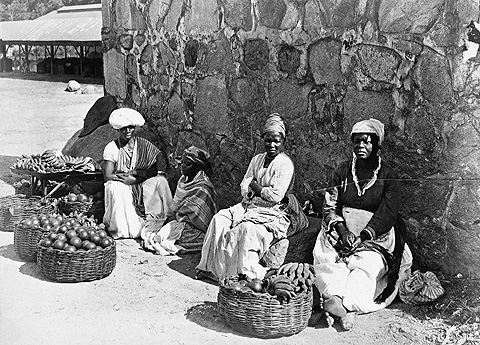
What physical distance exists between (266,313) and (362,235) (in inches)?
40.6

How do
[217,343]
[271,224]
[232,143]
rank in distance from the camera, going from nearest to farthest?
[217,343] < [271,224] < [232,143]

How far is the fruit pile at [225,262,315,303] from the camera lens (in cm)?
428

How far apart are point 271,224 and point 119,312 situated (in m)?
1.36

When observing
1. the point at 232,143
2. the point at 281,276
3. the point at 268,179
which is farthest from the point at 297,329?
the point at 232,143

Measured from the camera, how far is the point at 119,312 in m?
4.70

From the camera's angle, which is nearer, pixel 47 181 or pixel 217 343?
pixel 217 343

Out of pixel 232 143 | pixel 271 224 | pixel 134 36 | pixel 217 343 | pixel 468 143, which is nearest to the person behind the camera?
pixel 217 343

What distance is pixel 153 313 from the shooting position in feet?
15.4

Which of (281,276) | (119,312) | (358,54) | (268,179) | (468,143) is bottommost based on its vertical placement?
(119,312)

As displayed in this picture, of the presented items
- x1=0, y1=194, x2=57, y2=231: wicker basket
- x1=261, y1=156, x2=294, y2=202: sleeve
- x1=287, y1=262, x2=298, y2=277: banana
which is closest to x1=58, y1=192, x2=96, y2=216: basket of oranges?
x1=0, y1=194, x2=57, y2=231: wicker basket

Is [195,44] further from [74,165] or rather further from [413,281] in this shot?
[413,281]

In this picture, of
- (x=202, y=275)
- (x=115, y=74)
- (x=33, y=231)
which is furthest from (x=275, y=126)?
(x=115, y=74)

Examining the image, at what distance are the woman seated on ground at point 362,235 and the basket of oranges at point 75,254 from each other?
176cm

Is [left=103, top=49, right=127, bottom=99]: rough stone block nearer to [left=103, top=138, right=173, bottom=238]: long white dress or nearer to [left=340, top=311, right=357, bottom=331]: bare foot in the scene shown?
[left=103, top=138, right=173, bottom=238]: long white dress
